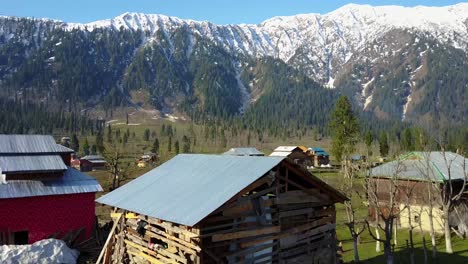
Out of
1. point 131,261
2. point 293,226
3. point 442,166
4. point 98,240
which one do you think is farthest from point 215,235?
point 442,166

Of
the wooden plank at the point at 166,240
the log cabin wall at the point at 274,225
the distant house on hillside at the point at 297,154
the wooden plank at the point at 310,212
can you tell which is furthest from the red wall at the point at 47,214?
the distant house on hillside at the point at 297,154

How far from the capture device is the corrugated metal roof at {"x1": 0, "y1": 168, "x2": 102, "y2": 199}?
3061cm

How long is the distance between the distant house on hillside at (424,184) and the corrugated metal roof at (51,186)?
22772 millimetres

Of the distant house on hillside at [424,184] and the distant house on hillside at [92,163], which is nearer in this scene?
the distant house on hillside at [424,184]

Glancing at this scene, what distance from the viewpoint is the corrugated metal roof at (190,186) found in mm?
18766

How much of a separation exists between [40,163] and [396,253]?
26.7 meters

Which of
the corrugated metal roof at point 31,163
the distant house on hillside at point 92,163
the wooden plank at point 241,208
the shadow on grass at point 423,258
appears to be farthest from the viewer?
the distant house on hillside at point 92,163

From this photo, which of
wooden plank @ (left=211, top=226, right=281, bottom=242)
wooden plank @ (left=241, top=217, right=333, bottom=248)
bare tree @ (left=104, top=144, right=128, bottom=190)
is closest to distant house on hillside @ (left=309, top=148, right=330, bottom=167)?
bare tree @ (left=104, top=144, right=128, bottom=190)

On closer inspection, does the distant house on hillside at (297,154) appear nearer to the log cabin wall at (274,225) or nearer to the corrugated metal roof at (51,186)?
the corrugated metal roof at (51,186)

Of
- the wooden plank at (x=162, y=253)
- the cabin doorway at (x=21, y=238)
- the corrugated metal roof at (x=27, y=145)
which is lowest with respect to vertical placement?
the cabin doorway at (x=21, y=238)

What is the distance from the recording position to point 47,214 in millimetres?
31891

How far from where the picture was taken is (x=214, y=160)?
23484 millimetres

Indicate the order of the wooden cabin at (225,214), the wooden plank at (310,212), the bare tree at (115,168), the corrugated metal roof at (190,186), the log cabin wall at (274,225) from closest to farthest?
1. the corrugated metal roof at (190,186)
2. the wooden cabin at (225,214)
3. the log cabin wall at (274,225)
4. the wooden plank at (310,212)
5. the bare tree at (115,168)

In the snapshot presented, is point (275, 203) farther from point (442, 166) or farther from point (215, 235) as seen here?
point (442, 166)
